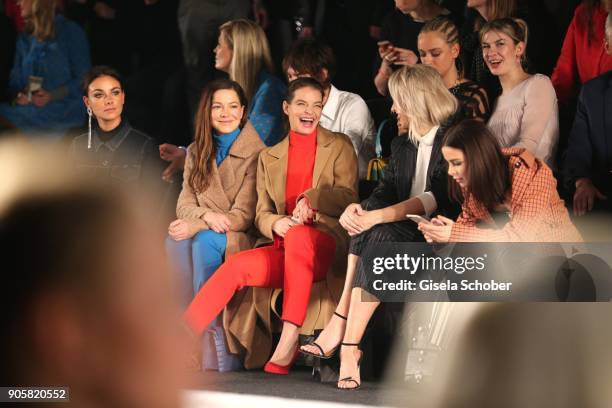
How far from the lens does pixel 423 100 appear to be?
10.1 feet

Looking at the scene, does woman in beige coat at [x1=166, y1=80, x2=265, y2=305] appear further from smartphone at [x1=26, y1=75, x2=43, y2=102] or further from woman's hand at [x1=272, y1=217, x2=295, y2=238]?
smartphone at [x1=26, y1=75, x2=43, y2=102]

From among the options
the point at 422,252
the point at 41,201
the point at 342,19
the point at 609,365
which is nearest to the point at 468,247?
the point at 422,252

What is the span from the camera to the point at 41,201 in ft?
2.18

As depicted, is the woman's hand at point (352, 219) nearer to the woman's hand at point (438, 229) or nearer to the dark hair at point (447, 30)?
the woman's hand at point (438, 229)

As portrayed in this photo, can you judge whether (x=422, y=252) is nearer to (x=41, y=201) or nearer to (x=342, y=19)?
(x=342, y=19)

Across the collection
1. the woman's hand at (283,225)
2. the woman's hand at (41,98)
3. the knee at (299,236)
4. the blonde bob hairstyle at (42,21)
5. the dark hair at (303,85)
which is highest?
the blonde bob hairstyle at (42,21)

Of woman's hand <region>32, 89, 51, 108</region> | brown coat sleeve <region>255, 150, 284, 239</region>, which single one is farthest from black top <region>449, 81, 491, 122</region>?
woman's hand <region>32, 89, 51, 108</region>

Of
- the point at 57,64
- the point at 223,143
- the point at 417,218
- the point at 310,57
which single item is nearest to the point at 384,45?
the point at 310,57

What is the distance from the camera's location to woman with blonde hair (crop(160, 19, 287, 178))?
12.3 ft

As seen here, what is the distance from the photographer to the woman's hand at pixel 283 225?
3.24 metres

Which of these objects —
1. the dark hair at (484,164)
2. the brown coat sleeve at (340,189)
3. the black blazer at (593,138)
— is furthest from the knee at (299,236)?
the black blazer at (593,138)

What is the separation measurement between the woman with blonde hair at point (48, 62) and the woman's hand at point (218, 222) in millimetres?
945

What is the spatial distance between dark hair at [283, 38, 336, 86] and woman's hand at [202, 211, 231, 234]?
2.03 feet

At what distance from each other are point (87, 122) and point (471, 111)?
59.8 inches
